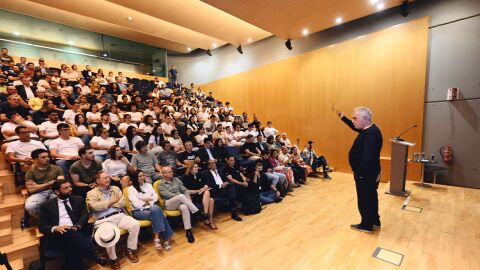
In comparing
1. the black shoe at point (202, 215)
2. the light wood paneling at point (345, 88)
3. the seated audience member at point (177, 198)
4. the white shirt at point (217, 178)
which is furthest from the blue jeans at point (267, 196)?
the light wood paneling at point (345, 88)

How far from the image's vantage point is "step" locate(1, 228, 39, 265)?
2242mm

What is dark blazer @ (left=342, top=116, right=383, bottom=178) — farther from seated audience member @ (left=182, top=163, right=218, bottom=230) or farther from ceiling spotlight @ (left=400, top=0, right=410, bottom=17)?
ceiling spotlight @ (left=400, top=0, right=410, bottom=17)

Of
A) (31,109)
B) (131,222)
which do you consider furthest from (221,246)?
(31,109)

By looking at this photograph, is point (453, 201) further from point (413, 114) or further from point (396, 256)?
point (396, 256)

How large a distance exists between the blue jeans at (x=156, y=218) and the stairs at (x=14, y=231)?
0.98 metres

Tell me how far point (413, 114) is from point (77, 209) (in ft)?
22.1

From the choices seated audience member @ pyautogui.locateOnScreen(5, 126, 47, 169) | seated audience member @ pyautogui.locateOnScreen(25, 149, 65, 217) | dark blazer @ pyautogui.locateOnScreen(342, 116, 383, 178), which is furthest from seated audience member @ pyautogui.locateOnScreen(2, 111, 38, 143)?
dark blazer @ pyautogui.locateOnScreen(342, 116, 383, 178)

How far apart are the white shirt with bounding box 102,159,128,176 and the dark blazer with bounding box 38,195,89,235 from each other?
89 cm

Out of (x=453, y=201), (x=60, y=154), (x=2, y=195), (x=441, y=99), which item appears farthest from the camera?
(x=441, y=99)

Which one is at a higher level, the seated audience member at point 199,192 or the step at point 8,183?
the step at point 8,183

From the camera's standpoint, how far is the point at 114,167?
11.3 feet

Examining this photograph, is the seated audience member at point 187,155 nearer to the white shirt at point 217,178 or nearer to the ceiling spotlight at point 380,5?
the white shirt at point 217,178

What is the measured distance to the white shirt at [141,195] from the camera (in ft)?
9.58

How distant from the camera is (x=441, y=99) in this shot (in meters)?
5.22
